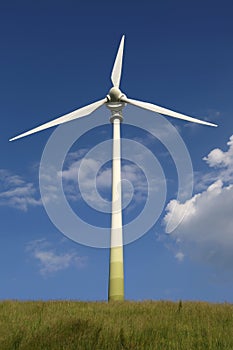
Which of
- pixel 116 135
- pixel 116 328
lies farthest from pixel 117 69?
pixel 116 328

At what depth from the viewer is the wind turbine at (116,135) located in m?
34.3

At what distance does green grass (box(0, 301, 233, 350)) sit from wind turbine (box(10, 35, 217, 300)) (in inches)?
520

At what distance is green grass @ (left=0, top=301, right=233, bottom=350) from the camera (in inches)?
462

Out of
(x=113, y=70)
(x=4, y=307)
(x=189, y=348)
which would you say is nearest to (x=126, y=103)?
(x=113, y=70)

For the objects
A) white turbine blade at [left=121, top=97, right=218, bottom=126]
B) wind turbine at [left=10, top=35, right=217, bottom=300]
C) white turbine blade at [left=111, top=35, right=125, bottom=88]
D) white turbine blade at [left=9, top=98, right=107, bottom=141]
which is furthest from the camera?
white turbine blade at [left=111, top=35, right=125, bottom=88]

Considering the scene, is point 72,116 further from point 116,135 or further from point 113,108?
point 116,135

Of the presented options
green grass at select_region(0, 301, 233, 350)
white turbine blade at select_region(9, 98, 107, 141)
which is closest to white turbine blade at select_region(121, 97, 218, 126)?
white turbine blade at select_region(9, 98, 107, 141)

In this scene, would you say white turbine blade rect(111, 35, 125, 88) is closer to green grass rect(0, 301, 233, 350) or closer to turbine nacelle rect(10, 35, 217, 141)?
turbine nacelle rect(10, 35, 217, 141)

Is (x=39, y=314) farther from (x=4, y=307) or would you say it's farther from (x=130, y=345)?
(x=130, y=345)

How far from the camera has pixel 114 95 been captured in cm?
4234

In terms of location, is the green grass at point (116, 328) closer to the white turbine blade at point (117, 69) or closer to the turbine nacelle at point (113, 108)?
the turbine nacelle at point (113, 108)

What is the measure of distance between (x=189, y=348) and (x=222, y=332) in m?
2.60

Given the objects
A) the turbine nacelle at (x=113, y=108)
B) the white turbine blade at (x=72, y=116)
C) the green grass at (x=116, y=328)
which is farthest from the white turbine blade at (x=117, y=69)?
the green grass at (x=116, y=328)

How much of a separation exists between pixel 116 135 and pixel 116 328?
2666cm
